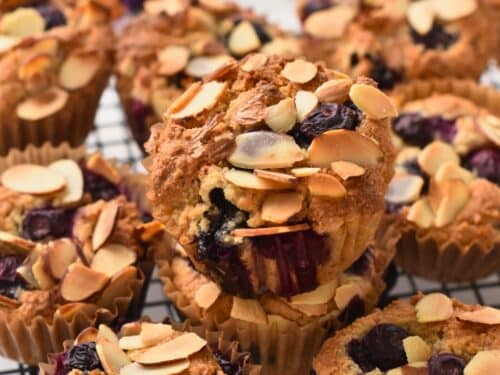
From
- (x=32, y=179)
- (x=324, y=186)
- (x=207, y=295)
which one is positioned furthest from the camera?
(x=32, y=179)

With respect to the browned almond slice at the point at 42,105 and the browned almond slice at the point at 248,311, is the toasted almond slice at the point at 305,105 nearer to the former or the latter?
the browned almond slice at the point at 248,311

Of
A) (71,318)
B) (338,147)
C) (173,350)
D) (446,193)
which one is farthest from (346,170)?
(71,318)

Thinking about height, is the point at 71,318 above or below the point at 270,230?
below

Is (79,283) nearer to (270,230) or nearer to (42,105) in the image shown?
(270,230)

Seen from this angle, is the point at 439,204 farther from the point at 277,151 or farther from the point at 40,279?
the point at 40,279

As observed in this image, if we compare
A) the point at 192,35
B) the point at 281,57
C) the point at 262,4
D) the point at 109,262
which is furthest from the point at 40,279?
the point at 262,4

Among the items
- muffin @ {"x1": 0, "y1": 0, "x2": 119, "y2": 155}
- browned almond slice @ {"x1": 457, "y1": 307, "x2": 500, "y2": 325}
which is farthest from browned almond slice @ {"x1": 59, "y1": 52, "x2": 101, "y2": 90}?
browned almond slice @ {"x1": 457, "y1": 307, "x2": 500, "y2": 325}

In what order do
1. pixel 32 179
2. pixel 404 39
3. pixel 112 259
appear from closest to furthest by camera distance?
1. pixel 112 259
2. pixel 32 179
3. pixel 404 39
